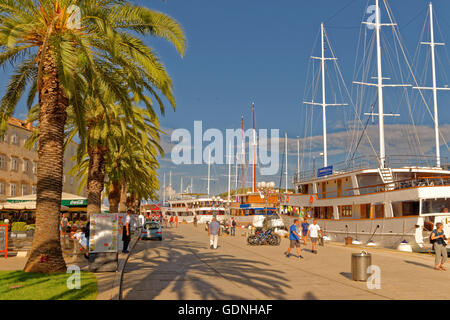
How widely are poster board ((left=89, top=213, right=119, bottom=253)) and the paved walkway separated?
1.07 meters

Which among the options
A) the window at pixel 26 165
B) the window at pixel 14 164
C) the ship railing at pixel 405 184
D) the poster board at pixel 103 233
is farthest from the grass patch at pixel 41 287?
the window at pixel 26 165

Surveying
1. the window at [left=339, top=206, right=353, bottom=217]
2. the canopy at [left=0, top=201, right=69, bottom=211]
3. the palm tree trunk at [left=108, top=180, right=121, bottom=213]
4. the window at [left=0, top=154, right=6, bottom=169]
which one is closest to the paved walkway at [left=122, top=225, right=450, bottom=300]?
the canopy at [left=0, top=201, right=69, bottom=211]

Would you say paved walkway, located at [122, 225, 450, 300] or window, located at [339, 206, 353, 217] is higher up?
window, located at [339, 206, 353, 217]

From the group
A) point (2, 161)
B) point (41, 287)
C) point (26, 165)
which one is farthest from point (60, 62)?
point (26, 165)

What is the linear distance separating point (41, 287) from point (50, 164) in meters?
4.73

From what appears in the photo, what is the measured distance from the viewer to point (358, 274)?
12.9m

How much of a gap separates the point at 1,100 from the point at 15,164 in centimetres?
4137

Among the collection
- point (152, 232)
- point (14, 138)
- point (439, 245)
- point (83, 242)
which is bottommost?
point (152, 232)

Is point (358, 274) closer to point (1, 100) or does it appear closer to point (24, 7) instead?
point (24, 7)

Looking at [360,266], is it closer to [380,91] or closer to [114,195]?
[380,91]

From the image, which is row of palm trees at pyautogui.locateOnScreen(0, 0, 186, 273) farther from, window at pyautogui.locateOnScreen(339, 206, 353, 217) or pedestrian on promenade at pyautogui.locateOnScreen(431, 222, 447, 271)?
window at pyautogui.locateOnScreen(339, 206, 353, 217)

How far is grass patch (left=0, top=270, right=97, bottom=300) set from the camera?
29.6ft

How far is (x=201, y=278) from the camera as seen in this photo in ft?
43.1

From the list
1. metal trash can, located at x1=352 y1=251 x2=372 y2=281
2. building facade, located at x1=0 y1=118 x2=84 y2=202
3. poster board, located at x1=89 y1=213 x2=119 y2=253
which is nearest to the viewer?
metal trash can, located at x1=352 y1=251 x2=372 y2=281
